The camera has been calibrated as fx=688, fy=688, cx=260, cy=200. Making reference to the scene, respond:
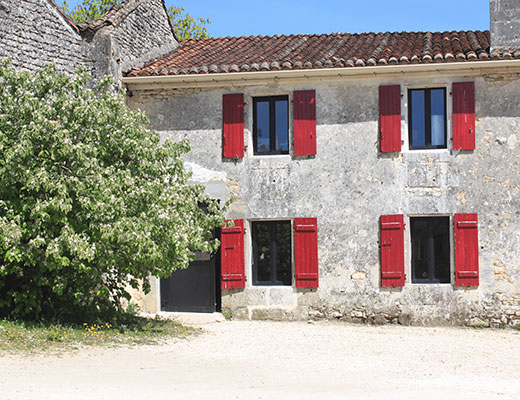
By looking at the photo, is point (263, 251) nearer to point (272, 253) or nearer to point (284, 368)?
point (272, 253)

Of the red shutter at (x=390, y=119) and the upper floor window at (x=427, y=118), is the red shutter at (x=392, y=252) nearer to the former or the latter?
the red shutter at (x=390, y=119)

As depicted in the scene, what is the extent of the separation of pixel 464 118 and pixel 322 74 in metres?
2.80

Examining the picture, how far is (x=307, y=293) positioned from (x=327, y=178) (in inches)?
89.0

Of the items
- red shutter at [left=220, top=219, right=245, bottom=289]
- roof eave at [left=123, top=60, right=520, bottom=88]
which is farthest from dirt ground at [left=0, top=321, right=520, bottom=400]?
roof eave at [left=123, top=60, right=520, bottom=88]

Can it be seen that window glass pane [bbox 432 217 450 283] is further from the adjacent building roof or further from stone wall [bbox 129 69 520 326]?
the adjacent building roof

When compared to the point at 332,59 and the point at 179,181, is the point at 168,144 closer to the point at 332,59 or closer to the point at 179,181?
the point at 179,181

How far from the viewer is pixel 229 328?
1232cm

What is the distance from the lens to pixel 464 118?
12.9 metres

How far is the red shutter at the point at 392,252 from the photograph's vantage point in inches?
508

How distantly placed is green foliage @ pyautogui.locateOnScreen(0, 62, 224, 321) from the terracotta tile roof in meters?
3.35

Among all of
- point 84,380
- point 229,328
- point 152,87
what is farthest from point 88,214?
point 152,87

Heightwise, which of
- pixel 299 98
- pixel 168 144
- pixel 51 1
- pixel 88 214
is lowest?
pixel 88 214

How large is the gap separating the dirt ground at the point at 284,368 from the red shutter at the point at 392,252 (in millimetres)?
1324

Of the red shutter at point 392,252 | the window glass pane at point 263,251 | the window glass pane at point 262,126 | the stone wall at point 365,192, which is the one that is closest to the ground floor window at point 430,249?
the stone wall at point 365,192
